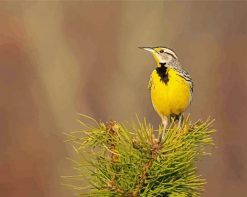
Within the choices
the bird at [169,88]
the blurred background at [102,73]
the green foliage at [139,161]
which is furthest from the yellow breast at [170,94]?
the blurred background at [102,73]

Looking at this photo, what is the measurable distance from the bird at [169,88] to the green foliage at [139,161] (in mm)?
602

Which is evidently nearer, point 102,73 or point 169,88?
point 169,88

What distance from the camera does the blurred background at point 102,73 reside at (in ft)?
23.4

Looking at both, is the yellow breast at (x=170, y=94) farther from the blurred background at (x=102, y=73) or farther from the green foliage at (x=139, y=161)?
the blurred background at (x=102, y=73)

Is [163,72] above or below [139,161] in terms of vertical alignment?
above

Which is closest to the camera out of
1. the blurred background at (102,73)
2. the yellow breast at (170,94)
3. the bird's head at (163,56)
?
the yellow breast at (170,94)

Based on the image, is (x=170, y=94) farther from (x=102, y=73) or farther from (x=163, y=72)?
(x=102, y=73)

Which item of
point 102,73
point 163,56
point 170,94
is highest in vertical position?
point 102,73

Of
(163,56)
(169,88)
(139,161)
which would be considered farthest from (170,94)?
(139,161)

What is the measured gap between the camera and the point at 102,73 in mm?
8922

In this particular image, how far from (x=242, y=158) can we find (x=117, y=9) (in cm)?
349

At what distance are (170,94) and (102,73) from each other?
23.5 ft

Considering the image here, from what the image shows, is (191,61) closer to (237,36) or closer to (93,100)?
(237,36)

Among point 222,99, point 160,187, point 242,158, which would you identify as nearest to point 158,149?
point 160,187
